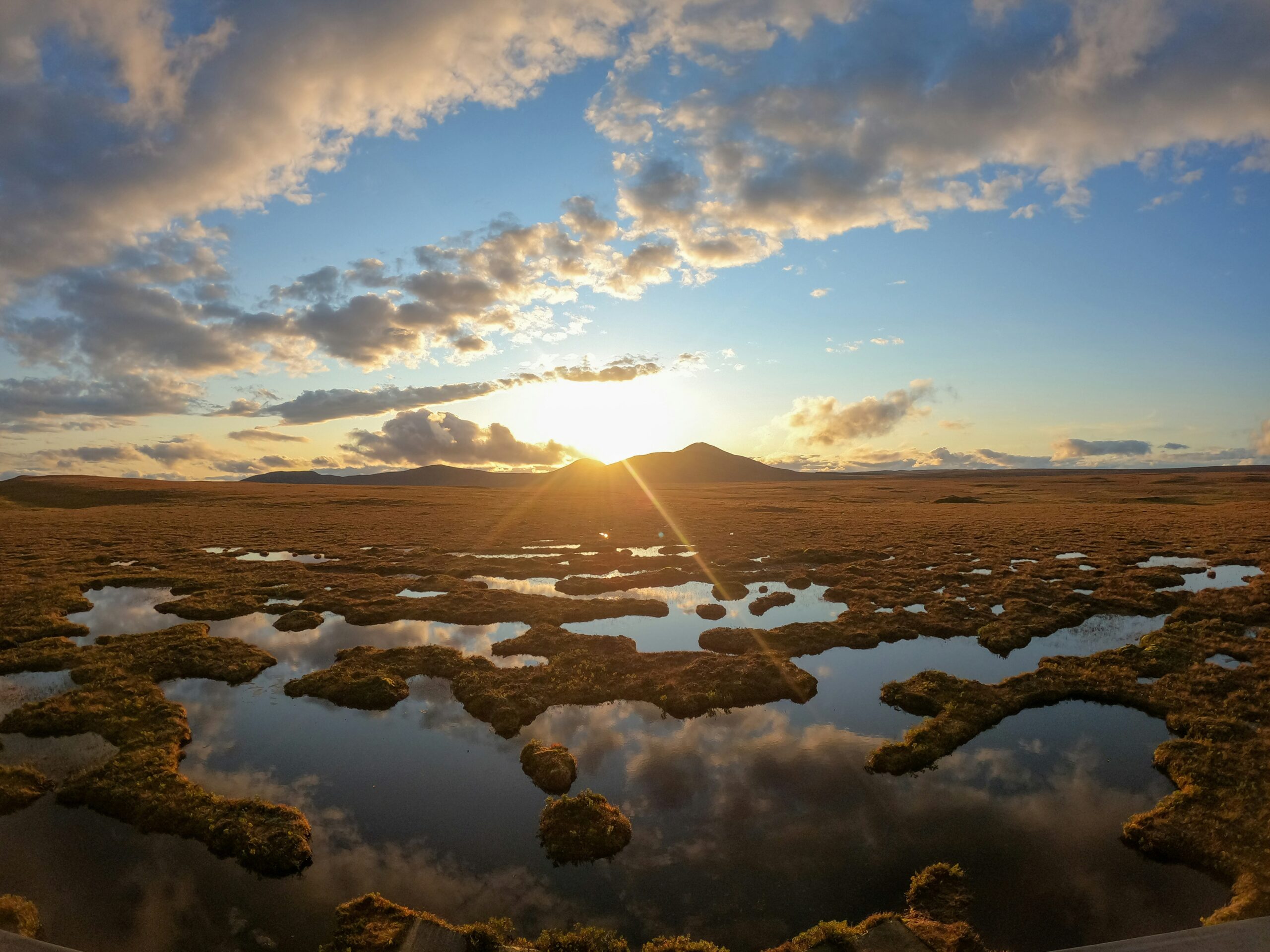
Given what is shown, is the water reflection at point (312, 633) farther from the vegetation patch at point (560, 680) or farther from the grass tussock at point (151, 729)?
the vegetation patch at point (560, 680)

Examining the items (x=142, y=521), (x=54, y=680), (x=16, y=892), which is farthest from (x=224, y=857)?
(x=142, y=521)

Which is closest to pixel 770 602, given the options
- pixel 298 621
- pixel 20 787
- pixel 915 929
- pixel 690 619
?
pixel 690 619

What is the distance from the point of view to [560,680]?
25781 mm

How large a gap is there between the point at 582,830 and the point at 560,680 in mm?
10492

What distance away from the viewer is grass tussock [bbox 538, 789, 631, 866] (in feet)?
48.7

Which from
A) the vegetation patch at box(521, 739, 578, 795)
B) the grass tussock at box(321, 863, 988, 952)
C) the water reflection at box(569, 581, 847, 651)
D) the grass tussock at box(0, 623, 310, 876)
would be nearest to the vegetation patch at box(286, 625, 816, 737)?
the vegetation patch at box(521, 739, 578, 795)

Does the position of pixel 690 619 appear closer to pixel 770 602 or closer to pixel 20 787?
pixel 770 602

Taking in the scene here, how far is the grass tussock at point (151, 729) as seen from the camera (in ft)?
49.7

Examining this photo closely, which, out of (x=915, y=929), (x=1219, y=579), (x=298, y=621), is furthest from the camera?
(x=1219, y=579)

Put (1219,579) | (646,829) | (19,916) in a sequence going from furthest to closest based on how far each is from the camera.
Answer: (1219,579), (646,829), (19,916)

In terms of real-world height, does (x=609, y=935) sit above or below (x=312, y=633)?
below

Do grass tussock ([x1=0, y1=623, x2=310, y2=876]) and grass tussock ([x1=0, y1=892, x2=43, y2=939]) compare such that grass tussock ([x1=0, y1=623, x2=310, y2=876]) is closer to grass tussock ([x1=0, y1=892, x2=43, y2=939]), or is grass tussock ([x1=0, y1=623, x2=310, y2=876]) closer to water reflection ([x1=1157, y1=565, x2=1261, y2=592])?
grass tussock ([x1=0, y1=892, x2=43, y2=939])

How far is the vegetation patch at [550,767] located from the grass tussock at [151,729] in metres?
6.27

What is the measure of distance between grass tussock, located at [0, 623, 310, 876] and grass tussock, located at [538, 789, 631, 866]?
5.97 metres
